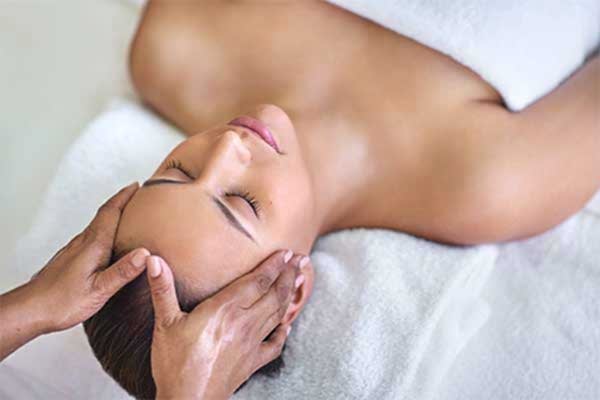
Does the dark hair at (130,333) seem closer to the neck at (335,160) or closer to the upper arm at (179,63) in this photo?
the neck at (335,160)

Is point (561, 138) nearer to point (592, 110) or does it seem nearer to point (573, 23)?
point (592, 110)

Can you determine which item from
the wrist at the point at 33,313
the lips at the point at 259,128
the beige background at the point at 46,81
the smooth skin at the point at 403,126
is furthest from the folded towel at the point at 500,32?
the wrist at the point at 33,313

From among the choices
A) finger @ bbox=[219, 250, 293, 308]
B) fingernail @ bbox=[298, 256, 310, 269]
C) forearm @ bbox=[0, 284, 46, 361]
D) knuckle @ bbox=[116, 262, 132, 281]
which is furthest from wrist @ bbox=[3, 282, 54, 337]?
fingernail @ bbox=[298, 256, 310, 269]

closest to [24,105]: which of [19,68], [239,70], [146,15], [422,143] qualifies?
[19,68]

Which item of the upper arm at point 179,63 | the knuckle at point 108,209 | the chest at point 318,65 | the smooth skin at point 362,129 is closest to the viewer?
the knuckle at point 108,209

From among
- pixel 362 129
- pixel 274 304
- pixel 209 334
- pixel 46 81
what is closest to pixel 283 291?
pixel 274 304

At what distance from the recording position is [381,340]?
106cm

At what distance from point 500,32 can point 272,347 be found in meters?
0.57

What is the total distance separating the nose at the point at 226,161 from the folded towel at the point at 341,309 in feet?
0.76

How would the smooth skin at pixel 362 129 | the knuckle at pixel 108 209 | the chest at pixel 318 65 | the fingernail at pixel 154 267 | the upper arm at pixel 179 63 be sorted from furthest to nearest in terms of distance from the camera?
the upper arm at pixel 179 63
the chest at pixel 318 65
the smooth skin at pixel 362 129
the knuckle at pixel 108 209
the fingernail at pixel 154 267

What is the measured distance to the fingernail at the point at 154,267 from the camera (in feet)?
2.81

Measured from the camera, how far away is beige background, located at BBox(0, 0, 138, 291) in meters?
1.34

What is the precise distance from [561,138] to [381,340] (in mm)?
402

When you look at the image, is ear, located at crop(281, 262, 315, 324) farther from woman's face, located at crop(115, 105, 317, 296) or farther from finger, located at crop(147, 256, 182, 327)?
finger, located at crop(147, 256, 182, 327)
